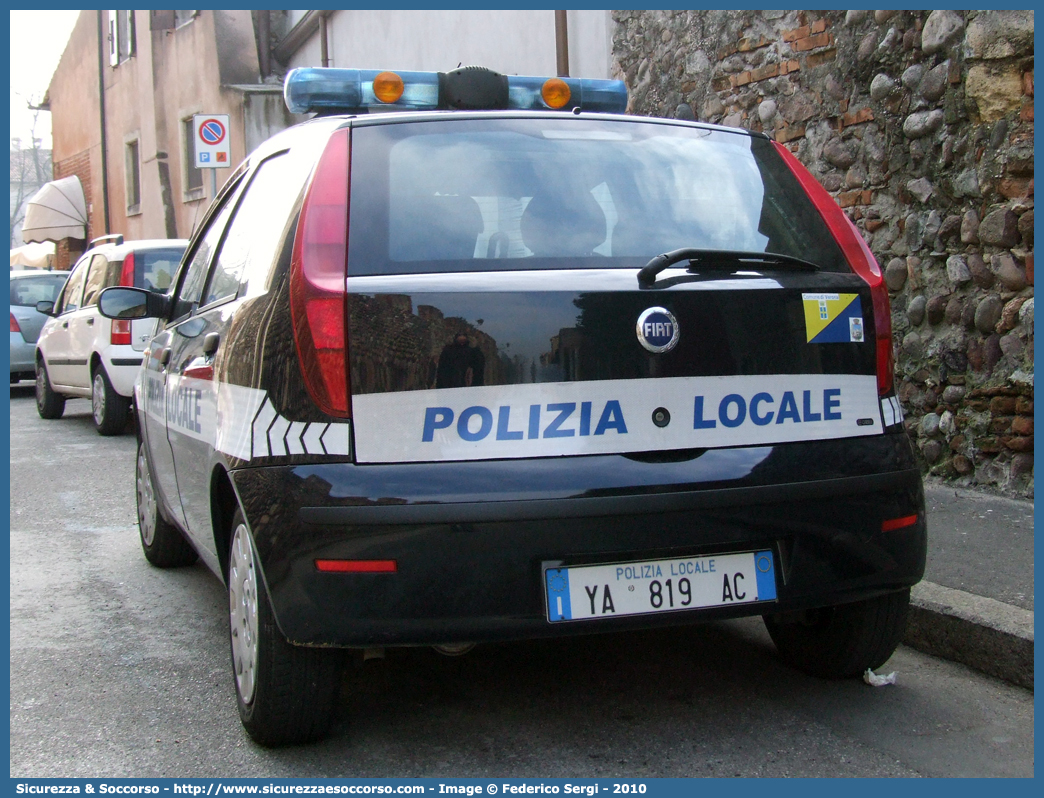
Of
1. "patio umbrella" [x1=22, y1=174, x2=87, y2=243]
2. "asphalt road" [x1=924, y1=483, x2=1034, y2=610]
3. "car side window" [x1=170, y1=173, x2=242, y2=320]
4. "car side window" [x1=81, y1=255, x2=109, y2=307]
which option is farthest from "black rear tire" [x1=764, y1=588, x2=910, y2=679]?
"patio umbrella" [x1=22, y1=174, x2=87, y2=243]

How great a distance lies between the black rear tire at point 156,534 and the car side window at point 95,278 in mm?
5675

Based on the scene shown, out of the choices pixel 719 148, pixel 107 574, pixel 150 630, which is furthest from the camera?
pixel 107 574

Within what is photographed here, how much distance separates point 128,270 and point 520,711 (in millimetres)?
7959

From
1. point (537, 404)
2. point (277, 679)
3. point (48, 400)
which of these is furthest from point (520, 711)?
point (48, 400)

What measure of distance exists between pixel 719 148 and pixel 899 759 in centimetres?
169

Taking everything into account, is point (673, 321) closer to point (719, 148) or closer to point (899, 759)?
point (719, 148)

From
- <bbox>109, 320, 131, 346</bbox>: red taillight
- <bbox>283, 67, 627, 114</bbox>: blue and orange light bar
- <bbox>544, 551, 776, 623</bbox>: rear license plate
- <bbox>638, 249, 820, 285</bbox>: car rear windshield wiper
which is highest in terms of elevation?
<bbox>283, 67, 627, 114</bbox>: blue and orange light bar

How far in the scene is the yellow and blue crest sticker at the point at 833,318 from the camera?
2926mm

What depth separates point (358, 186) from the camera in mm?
2881

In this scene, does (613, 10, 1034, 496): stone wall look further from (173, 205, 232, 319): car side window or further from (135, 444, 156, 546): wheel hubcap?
(135, 444, 156, 546): wheel hubcap

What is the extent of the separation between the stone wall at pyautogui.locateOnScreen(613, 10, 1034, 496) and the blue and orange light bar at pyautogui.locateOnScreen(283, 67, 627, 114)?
7.84 feet

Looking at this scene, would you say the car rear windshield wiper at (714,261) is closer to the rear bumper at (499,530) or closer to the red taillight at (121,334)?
the rear bumper at (499,530)

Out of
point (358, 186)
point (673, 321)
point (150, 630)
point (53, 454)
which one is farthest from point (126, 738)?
point (53, 454)

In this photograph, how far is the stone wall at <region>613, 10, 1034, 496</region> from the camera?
5.63 metres
